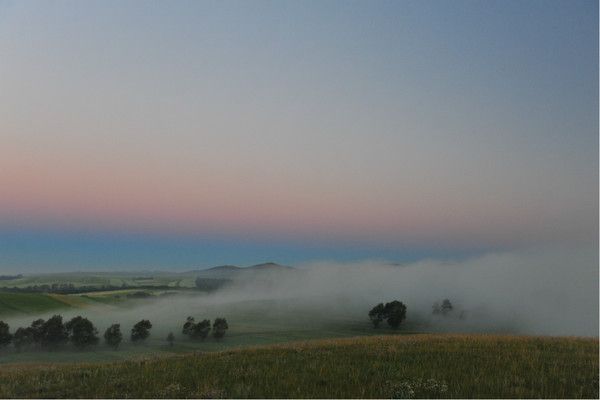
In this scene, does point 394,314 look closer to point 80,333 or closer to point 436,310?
point 436,310

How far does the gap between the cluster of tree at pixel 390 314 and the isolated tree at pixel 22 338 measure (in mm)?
102685

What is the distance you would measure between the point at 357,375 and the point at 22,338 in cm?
13201

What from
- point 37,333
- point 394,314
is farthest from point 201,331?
point 394,314

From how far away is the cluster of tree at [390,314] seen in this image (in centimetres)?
14588

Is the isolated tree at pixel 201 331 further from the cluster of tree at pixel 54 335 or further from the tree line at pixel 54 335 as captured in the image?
the cluster of tree at pixel 54 335

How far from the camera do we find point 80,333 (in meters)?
116

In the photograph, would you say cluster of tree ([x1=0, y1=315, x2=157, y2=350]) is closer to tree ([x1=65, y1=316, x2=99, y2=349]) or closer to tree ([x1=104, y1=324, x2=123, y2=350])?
tree ([x1=65, y1=316, x2=99, y2=349])

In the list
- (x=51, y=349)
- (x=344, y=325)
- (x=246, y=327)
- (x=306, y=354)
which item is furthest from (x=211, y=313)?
(x=306, y=354)

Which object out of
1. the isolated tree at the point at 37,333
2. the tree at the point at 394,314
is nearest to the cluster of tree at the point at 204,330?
the isolated tree at the point at 37,333

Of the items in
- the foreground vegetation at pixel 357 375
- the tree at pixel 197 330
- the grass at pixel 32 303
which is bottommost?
the tree at pixel 197 330

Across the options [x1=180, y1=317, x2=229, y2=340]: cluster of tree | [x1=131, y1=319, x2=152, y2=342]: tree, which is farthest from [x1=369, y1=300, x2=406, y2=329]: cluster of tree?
[x1=131, y1=319, x2=152, y2=342]: tree

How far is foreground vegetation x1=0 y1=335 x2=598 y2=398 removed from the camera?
38.1ft

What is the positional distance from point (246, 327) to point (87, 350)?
47238 millimetres

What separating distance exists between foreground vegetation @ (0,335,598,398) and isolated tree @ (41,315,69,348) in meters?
116
